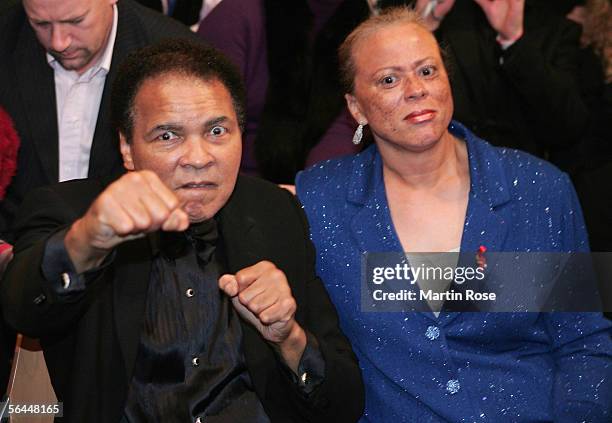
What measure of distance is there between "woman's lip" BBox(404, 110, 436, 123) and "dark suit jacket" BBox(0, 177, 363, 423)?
0.56m

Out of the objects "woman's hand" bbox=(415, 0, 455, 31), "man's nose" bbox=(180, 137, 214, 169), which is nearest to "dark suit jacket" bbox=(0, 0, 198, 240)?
"man's nose" bbox=(180, 137, 214, 169)

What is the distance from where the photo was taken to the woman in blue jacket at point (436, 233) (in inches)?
110

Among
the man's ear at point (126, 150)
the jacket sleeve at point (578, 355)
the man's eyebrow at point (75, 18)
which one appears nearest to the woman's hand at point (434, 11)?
the jacket sleeve at point (578, 355)

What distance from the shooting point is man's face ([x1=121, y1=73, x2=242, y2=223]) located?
2486 millimetres

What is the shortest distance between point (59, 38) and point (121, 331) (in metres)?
1.14

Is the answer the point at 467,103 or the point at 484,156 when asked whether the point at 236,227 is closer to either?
the point at 484,156

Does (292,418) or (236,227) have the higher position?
(236,227)

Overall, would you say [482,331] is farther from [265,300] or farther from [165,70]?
[165,70]

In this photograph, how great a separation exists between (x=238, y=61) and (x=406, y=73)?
0.86 m

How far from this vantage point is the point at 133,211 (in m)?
1.90

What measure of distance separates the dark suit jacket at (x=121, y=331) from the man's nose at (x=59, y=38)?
2.45 feet

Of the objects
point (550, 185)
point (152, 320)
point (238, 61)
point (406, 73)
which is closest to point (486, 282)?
point (550, 185)

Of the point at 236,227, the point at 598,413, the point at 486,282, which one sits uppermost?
the point at 236,227

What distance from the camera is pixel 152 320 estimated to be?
252 cm
